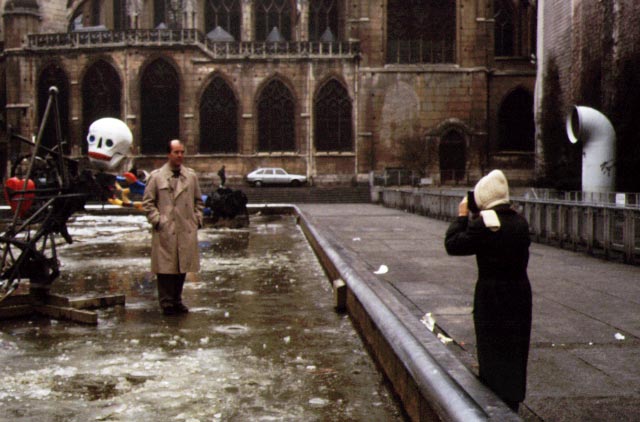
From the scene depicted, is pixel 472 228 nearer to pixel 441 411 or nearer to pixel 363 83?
pixel 441 411

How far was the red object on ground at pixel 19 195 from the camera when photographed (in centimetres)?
794

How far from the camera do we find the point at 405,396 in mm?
4852

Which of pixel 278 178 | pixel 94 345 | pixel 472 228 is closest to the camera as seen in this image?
pixel 472 228

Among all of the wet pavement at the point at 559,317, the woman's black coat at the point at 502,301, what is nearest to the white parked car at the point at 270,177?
the wet pavement at the point at 559,317

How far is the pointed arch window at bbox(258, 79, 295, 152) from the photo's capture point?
4672 cm

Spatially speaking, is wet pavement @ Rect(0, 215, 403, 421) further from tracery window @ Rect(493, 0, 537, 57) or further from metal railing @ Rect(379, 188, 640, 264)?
tracery window @ Rect(493, 0, 537, 57)

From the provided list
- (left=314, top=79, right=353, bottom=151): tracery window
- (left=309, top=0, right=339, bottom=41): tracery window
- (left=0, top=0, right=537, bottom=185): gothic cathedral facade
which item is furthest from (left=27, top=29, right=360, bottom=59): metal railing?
(left=309, top=0, right=339, bottom=41): tracery window

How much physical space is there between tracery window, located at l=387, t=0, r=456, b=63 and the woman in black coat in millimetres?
43392

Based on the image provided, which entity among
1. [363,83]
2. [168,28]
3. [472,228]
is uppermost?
[168,28]

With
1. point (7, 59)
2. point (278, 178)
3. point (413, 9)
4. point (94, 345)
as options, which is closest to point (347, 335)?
point (94, 345)

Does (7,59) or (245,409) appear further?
(7,59)

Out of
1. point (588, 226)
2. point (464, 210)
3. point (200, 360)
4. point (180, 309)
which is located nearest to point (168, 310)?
point (180, 309)

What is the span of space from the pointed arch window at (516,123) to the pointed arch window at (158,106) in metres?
17.9

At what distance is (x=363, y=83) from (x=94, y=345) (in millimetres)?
40476
